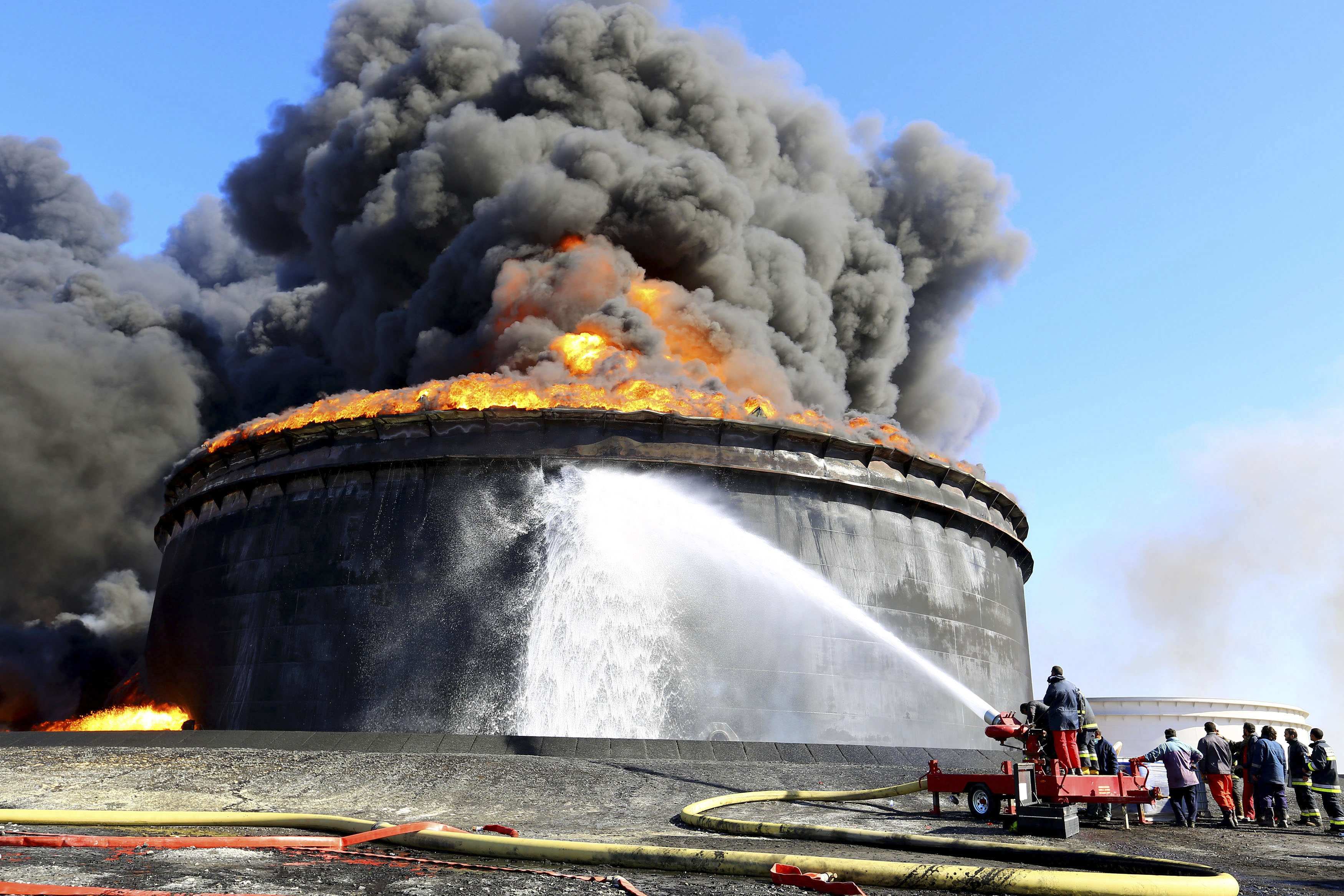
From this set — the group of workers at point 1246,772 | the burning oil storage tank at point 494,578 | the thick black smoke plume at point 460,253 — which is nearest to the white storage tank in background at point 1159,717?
the thick black smoke plume at point 460,253

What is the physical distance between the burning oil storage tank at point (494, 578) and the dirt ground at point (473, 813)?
4032 mm

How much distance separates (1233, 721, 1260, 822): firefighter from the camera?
11.6 metres

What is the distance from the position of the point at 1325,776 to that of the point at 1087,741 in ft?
9.21

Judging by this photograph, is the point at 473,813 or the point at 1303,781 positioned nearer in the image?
the point at 473,813

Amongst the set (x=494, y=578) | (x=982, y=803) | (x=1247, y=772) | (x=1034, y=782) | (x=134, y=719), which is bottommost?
(x=982, y=803)

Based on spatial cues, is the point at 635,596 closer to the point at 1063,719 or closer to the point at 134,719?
the point at 1063,719

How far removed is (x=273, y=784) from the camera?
11.3m

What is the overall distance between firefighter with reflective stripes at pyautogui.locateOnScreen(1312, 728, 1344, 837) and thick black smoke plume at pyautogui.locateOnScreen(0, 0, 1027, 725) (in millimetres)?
14967

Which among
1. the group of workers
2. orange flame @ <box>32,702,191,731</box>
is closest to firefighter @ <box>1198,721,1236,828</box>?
the group of workers

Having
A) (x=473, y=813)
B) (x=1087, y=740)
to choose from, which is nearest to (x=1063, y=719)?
(x=1087, y=740)

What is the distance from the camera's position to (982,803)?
9.76 metres

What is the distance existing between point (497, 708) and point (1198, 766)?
10044 mm

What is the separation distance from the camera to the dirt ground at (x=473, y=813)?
580 cm

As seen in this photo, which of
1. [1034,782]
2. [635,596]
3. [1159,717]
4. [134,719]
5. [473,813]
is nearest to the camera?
[1034,782]
